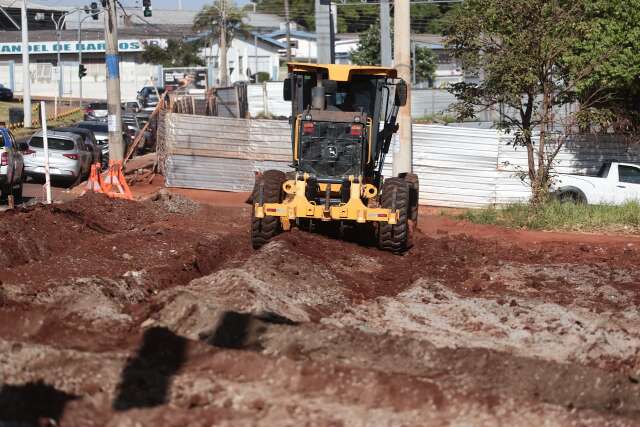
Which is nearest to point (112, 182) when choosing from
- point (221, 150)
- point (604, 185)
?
point (221, 150)

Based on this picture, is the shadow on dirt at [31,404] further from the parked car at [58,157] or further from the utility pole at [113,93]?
the parked car at [58,157]

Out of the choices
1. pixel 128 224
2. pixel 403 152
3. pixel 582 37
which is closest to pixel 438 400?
pixel 128 224

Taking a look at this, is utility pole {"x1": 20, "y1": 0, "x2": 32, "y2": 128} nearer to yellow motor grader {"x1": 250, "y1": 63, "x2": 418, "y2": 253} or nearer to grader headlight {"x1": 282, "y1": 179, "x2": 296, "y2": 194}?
yellow motor grader {"x1": 250, "y1": 63, "x2": 418, "y2": 253}

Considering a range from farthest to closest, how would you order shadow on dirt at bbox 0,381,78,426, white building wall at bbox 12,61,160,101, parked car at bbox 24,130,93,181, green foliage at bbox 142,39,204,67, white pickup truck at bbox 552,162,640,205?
1. white building wall at bbox 12,61,160,101
2. green foliage at bbox 142,39,204,67
3. parked car at bbox 24,130,93,181
4. white pickup truck at bbox 552,162,640,205
5. shadow on dirt at bbox 0,381,78,426

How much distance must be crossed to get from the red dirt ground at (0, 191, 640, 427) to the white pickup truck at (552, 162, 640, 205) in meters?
6.19

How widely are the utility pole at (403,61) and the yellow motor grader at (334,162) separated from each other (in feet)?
19.6

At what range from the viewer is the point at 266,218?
1498 centimetres

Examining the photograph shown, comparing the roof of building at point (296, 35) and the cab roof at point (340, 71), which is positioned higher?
the roof of building at point (296, 35)

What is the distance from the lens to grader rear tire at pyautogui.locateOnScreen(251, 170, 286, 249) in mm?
14969

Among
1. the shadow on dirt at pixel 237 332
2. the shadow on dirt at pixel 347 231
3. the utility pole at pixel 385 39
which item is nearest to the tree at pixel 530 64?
the shadow on dirt at pixel 347 231

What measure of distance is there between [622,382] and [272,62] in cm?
8114

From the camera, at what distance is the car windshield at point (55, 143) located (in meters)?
28.2

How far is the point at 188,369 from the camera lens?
307 inches

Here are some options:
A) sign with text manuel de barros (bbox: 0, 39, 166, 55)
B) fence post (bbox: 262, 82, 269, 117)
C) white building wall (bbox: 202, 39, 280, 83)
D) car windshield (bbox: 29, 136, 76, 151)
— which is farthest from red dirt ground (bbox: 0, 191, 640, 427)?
white building wall (bbox: 202, 39, 280, 83)
